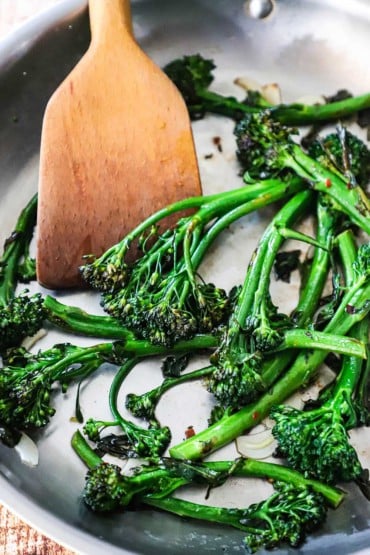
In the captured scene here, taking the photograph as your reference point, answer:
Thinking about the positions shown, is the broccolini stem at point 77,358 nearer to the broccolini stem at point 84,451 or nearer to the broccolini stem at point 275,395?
the broccolini stem at point 84,451

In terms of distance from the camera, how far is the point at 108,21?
2.19 metres

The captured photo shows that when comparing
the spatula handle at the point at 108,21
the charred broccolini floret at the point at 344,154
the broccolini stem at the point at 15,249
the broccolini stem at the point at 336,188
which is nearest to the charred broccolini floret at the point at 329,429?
the broccolini stem at the point at 336,188

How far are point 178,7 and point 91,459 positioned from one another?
1443 millimetres

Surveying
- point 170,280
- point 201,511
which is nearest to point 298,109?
point 170,280

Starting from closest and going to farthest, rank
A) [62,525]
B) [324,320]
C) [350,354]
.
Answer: [62,525], [350,354], [324,320]

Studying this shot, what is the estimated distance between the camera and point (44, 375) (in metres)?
1.82

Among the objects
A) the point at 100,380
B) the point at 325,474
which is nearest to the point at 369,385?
the point at 325,474

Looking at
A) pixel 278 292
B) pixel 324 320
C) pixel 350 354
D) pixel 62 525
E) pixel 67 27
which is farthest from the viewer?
pixel 67 27

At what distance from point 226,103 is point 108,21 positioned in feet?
1.40

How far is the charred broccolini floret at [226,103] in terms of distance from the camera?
2.36 metres

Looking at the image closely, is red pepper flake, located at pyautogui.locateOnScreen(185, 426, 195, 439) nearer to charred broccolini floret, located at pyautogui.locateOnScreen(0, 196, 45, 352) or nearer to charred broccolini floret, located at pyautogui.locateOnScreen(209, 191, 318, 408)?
charred broccolini floret, located at pyautogui.locateOnScreen(209, 191, 318, 408)

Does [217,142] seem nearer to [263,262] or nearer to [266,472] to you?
[263,262]

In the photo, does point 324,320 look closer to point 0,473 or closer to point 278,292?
point 278,292

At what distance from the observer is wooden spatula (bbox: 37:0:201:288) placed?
6.62 ft
